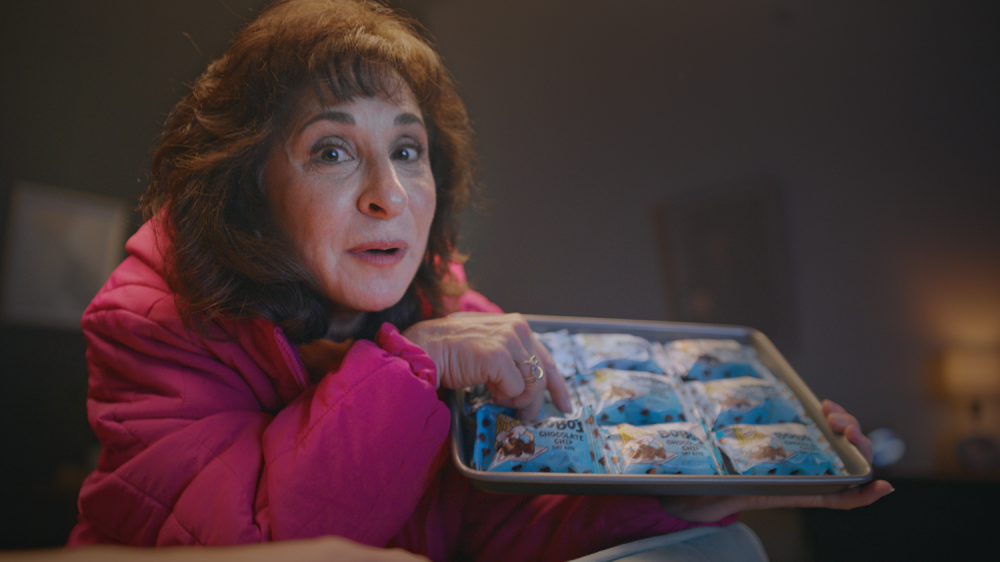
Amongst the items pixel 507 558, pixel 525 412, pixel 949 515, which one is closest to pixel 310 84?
pixel 525 412

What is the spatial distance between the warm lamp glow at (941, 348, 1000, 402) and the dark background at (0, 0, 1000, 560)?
0.04 metres

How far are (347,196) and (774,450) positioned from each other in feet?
2.37

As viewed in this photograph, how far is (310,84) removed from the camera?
81 centimetres

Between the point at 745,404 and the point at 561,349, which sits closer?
the point at 745,404

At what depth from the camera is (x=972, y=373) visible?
1453 millimetres

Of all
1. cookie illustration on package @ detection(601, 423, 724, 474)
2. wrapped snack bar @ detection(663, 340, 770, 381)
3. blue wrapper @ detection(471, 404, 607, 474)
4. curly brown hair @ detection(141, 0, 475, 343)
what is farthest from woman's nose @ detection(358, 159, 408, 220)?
wrapped snack bar @ detection(663, 340, 770, 381)

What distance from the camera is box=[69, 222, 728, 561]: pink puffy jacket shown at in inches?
26.6

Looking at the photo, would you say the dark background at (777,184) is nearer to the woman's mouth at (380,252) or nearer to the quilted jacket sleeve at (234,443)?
the woman's mouth at (380,252)

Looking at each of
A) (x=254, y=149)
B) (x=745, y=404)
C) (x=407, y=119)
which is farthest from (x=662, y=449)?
(x=254, y=149)

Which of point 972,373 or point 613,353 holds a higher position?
point 613,353

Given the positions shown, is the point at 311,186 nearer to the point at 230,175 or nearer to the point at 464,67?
the point at 230,175

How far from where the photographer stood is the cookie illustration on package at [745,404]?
2.82ft

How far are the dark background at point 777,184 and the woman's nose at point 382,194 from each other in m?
0.66

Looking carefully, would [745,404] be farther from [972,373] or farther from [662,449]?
[972,373]
